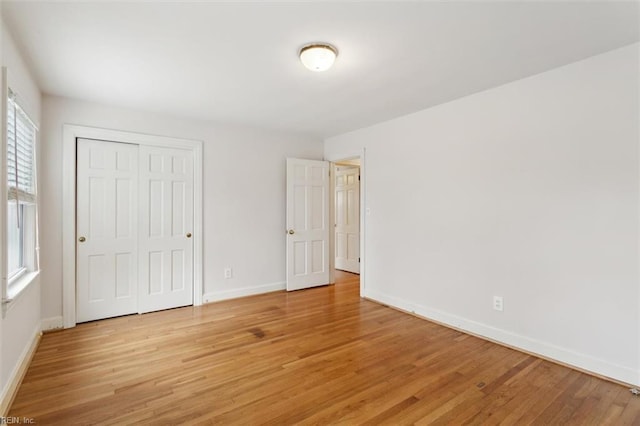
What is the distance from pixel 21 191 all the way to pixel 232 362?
2.16 meters

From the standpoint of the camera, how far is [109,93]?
10.4 ft

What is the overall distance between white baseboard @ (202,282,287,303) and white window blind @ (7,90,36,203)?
85.4 inches

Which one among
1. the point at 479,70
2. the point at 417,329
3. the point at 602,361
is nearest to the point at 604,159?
the point at 479,70

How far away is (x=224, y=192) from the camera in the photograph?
14.2 feet

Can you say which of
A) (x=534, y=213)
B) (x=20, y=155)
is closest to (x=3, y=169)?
(x=20, y=155)

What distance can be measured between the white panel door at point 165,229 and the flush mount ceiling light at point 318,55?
242 centimetres

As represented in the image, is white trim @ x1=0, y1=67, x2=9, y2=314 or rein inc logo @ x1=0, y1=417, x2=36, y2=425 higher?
white trim @ x1=0, y1=67, x2=9, y2=314

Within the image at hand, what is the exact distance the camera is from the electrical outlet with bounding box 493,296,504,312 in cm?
298

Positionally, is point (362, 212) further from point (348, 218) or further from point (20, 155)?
point (20, 155)

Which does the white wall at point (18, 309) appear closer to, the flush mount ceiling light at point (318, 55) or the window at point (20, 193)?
the window at point (20, 193)

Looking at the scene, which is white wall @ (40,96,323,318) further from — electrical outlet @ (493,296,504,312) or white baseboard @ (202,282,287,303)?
electrical outlet @ (493,296,504,312)

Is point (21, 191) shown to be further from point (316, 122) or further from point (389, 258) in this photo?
point (389, 258)

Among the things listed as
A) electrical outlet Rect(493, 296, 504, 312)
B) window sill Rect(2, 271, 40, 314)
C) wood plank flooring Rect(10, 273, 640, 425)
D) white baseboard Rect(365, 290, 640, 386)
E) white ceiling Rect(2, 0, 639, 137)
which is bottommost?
wood plank flooring Rect(10, 273, 640, 425)

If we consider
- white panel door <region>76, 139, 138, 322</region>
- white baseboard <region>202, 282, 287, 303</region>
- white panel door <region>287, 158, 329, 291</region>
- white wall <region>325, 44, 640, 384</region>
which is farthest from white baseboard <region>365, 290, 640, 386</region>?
white panel door <region>76, 139, 138, 322</region>
